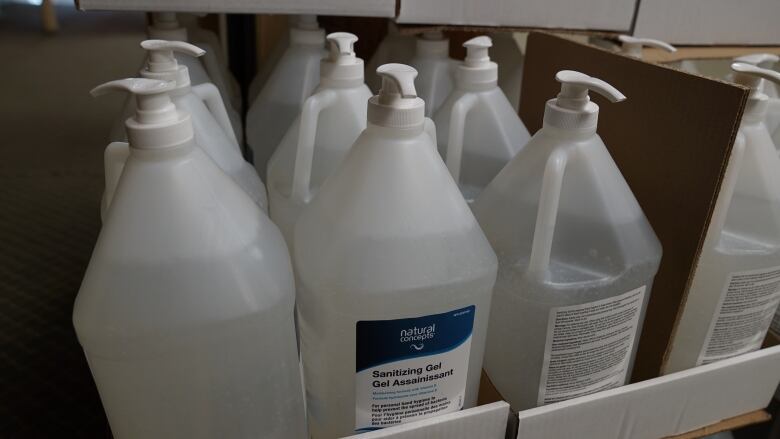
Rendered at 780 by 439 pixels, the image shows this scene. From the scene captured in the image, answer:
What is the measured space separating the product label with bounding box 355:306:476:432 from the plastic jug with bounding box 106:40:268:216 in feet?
0.91

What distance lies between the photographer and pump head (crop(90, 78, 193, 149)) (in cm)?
51

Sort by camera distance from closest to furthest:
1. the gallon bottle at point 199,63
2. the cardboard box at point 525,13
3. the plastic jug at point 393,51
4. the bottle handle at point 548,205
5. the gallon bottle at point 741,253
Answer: the bottle handle at point 548,205
the gallon bottle at point 741,253
the cardboard box at point 525,13
the gallon bottle at point 199,63
the plastic jug at point 393,51

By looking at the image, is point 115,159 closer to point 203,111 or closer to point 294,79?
point 203,111

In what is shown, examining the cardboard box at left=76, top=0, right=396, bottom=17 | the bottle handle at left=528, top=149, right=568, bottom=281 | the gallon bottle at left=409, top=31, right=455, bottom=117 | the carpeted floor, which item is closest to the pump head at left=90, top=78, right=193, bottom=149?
the cardboard box at left=76, top=0, right=396, bottom=17

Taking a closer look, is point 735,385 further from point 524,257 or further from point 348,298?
point 348,298

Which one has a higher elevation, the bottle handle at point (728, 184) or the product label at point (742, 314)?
the bottle handle at point (728, 184)

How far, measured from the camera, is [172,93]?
2.35 feet

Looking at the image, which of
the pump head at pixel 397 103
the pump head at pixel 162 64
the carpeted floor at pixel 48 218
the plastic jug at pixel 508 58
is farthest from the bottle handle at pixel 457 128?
the carpeted floor at pixel 48 218

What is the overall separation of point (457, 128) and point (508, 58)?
1.87 ft

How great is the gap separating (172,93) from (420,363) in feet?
1.43

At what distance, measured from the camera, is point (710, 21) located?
1.03 m

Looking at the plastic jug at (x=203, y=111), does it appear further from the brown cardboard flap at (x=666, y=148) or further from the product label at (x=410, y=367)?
the brown cardboard flap at (x=666, y=148)

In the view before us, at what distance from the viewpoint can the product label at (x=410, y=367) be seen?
0.60 metres

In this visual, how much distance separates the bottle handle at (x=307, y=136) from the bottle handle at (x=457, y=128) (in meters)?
0.17
